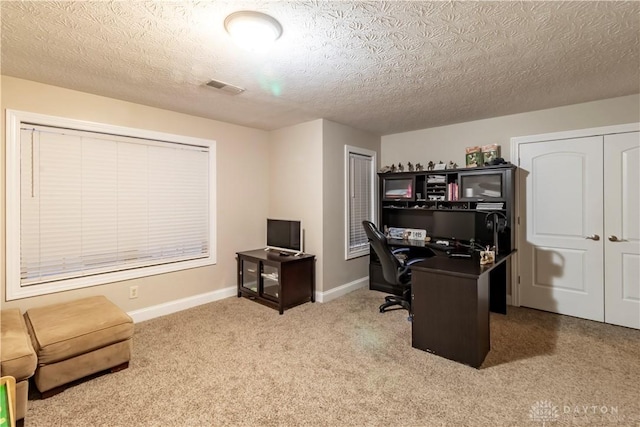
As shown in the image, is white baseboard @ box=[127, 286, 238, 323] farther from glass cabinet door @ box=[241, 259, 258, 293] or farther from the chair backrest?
the chair backrest

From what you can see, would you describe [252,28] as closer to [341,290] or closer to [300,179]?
[300,179]

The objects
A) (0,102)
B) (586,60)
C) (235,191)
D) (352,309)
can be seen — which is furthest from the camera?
(235,191)

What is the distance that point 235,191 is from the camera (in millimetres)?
4133

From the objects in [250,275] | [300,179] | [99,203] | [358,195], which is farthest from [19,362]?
[358,195]

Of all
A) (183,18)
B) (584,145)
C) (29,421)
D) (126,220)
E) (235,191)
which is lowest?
(29,421)

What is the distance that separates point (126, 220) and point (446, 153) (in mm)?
3952

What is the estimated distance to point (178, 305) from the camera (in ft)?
11.7

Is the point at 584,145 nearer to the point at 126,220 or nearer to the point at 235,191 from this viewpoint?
the point at 235,191

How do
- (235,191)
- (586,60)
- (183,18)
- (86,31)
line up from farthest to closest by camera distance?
(235,191), (586,60), (86,31), (183,18)

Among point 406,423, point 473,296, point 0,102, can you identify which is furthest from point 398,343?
point 0,102

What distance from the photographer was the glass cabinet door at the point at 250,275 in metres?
3.88

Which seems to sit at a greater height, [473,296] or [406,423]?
[473,296]

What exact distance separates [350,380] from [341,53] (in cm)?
227

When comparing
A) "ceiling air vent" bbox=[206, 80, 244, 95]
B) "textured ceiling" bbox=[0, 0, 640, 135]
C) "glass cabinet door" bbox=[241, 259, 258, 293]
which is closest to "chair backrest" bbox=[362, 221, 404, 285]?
"textured ceiling" bbox=[0, 0, 640, 135]
